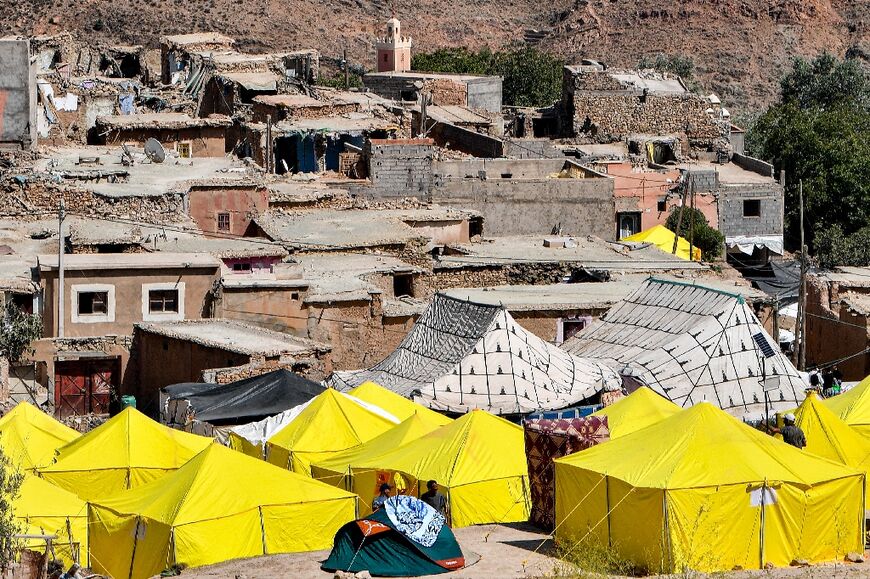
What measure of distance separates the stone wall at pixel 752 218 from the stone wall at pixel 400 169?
28.6ft

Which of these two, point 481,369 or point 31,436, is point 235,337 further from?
point 31,436

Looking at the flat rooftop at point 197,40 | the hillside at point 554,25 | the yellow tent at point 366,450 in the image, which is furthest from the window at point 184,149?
the hillside at point 554,25

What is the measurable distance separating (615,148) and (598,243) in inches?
602

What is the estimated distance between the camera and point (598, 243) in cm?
3947

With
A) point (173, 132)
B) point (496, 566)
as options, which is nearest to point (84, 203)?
point (173, 132)

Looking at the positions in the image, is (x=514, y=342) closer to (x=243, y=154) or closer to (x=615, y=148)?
(x=243, y=154)

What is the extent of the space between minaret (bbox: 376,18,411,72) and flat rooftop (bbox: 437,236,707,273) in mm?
33567

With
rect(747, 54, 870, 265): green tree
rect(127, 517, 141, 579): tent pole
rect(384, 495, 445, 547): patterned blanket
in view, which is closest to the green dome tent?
rect(384, 495, 445, 547): patterned blanket

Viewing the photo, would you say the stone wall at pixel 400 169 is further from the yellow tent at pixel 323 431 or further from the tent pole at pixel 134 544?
the tent pole at pixel 134 544

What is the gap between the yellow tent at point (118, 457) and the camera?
23234 mm

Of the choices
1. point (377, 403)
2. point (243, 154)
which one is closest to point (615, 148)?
point (243, 154)

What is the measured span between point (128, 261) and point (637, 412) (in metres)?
10.5

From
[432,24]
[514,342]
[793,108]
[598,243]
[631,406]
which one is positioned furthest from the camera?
[432,24]

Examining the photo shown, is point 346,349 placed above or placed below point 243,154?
below
